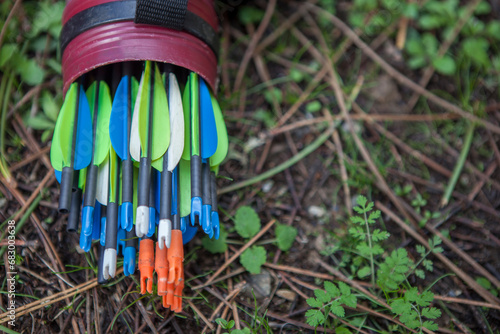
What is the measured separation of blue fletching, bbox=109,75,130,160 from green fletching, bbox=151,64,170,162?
0.24ft

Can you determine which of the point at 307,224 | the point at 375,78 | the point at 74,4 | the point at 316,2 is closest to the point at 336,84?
the point at 375,78

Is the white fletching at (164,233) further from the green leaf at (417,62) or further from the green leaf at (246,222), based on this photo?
the green leaf at (417,62)

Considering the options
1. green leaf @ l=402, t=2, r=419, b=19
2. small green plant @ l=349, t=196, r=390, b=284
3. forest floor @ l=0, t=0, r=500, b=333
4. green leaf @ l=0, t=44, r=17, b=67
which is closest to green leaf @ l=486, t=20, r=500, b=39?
forest floor @ l=0, t=0, r=500, b=333

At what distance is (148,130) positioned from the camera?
109 centimetres

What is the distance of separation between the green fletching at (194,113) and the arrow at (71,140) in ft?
0.89

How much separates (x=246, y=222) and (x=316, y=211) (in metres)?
0.26

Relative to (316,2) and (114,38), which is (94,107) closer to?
(114,38)

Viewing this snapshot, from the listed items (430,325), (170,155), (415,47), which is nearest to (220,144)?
(170,155)

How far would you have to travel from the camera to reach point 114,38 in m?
1.12

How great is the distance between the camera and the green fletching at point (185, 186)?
1102 millimetres

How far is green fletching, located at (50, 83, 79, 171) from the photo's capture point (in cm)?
109

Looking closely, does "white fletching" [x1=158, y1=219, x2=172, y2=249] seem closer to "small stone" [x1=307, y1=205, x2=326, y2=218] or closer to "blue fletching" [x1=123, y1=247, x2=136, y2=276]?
"blue fletching" [x1=123, y1=247, x2=136, y2=276]

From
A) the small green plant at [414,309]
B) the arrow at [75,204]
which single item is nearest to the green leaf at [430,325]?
the small green plant at [414,309]

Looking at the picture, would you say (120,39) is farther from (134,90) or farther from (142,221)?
(142,221)
